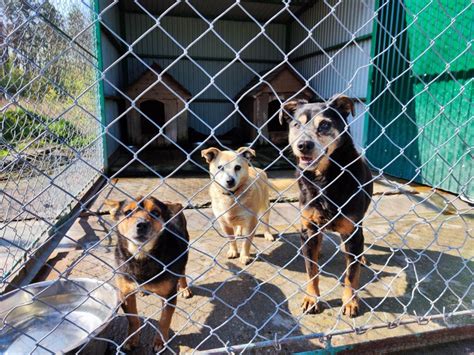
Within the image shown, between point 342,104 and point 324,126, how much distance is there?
0.79 ft

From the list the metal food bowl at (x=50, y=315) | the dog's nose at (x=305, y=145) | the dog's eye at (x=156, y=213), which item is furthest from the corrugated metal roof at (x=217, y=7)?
the metal food bowl at (x=50, y=315)

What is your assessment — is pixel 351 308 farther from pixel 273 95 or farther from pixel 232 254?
pixel 273 95

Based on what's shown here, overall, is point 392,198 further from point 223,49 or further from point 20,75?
point 223,49

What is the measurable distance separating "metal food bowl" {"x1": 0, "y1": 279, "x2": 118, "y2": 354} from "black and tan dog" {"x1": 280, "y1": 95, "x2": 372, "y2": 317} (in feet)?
4.63

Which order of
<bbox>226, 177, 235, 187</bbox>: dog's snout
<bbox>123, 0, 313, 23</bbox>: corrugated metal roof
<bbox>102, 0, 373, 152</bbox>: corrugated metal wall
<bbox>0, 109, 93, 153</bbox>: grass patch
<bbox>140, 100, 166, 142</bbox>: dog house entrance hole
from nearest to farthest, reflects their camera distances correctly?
<bbox>0, 109, 93, 153</bbox>: grass patch, <bbox>226, 177, 235, 187</bbox>: dog's snout, <bbox>102, 0, 373, 152</bbox>: corrugated metal wall, <bbox>123, 0, 313, 23</bbox>: corrugated metal roof, <bbox>140, 100, 166, 142</bbox>: dog house entrance hole

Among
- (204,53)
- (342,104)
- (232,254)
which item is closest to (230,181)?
(232,254)

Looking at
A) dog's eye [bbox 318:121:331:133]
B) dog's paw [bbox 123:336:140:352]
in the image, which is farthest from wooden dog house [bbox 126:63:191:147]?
dog's paw [bbox 123:336:140:352]

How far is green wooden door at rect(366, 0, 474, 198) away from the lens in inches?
194

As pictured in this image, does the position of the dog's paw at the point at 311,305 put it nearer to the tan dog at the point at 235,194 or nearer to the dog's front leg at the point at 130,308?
the tan dog at the point at 235,194

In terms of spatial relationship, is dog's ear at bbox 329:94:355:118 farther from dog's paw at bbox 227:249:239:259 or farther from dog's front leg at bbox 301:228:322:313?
dog's paw at bbox 227:249:239:259

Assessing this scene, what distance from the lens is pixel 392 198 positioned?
513cm

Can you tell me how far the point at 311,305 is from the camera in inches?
93.6

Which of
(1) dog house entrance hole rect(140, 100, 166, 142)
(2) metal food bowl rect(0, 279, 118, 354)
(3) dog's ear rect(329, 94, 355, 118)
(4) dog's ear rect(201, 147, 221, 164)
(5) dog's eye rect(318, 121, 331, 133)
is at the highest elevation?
(3) dog's ear rect(329, 94, 355, 118)

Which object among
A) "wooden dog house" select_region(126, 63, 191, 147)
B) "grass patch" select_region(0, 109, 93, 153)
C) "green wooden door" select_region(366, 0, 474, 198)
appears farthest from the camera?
"wooden dog house" select_region(126, 63, 191, 147)
